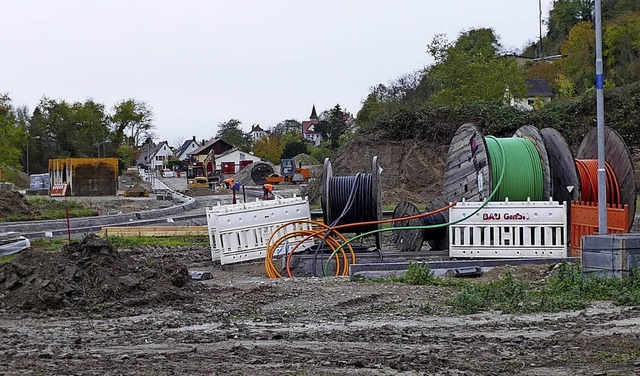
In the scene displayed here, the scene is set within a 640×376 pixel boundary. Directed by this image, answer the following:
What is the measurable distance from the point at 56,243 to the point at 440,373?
67.0ft

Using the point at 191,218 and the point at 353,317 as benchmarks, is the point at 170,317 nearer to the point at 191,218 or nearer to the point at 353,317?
the point at 353,317

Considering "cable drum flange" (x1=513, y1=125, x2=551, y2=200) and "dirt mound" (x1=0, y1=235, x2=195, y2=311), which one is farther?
"cable drum flange" (x1=513, y1=125, x2=551, y2=200)

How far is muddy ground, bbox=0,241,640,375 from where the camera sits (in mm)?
8844

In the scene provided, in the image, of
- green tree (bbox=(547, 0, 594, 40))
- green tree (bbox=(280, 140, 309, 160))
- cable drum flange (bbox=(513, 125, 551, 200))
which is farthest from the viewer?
green tree (bbox=(280, 140, 309, 160))

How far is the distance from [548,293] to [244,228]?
9300 millimetres

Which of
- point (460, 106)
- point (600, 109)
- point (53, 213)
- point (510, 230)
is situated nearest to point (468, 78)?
point (460, 106)

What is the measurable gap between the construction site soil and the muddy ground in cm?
2

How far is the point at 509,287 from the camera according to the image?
1386 cm

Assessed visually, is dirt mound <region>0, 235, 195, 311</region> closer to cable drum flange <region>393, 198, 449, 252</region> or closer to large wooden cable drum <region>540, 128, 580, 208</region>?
cable drum flange <region>393, 198, 449, 252</region>

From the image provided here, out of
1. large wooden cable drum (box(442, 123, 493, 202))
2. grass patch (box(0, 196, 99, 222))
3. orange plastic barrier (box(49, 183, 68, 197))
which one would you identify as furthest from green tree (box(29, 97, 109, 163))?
large wooden cable drum (box(442, 123, 493, 202))

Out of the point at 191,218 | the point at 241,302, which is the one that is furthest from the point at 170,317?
the point at 191,218

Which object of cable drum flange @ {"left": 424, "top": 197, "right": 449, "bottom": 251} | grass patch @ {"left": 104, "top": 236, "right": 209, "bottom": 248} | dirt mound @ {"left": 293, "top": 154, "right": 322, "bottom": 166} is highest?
A: dirt mound @ {"left": 293, "top": 154, "right": 322, "bottom": 166}

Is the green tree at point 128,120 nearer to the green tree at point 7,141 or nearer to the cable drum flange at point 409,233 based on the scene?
the green tree at point 7,141

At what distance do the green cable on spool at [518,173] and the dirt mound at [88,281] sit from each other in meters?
9.18
